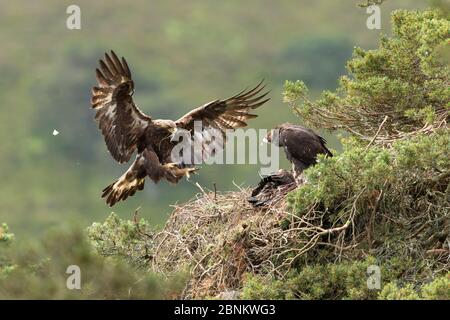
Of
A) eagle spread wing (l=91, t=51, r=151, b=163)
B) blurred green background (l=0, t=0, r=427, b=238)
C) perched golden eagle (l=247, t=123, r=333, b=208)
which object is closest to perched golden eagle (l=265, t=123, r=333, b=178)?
perched golden eagle (l=247, t=123, r=333, b=208)

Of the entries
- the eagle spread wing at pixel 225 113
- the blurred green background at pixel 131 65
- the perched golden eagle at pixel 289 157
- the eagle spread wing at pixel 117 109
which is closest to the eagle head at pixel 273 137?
the perched golden eagle at pixel 289 157

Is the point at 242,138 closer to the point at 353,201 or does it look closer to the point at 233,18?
the point at 353,201

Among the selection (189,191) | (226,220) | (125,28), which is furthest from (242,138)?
(125,28)

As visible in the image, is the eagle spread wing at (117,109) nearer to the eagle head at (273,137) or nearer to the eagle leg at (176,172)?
the eagle leg at (176,172)

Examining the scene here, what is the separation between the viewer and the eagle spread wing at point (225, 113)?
14773 millimetres

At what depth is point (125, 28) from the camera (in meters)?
78.2

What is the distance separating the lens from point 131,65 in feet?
244

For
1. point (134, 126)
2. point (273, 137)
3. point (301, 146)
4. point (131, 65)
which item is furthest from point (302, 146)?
point (131, 65)

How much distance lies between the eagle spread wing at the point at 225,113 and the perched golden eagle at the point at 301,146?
1600 mm

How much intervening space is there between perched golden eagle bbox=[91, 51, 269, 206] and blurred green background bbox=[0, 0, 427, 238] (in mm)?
39064

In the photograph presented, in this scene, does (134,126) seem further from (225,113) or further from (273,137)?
(273,137)

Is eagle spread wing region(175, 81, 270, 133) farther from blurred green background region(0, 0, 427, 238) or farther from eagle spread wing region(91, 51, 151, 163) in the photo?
blurred green background region(0, 0, 427, 238)

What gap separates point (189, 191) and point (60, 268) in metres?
41.5
